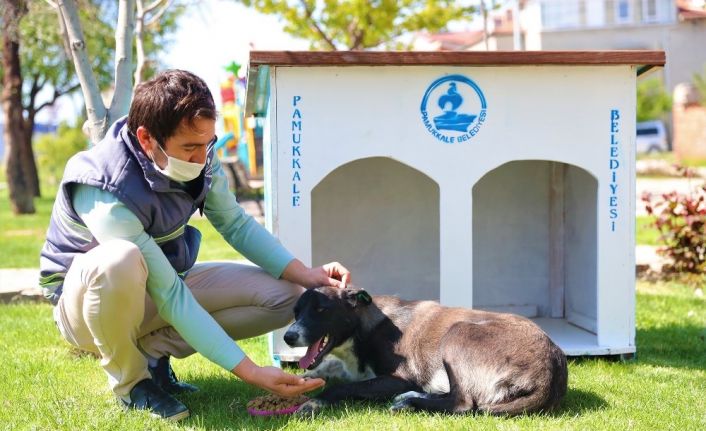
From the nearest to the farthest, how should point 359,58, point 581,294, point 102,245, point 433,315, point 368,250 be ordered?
point 102,245 → point 433,315 → point 359,58 → point 581,294 → point 368,250

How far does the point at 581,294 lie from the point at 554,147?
137 cm

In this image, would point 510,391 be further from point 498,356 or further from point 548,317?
point 548,317

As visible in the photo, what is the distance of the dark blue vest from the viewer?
131 inches

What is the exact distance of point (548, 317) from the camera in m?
6.08

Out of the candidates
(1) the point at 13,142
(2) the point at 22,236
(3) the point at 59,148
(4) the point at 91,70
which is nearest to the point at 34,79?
(3) the point at 59,148

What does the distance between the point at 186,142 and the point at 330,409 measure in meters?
1.33

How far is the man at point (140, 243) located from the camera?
3258mm

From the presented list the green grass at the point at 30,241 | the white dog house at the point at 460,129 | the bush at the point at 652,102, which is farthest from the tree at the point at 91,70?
the bush at the point at 652,102

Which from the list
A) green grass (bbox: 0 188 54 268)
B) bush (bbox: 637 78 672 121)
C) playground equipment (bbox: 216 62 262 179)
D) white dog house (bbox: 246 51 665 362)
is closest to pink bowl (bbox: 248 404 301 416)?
white dog house (bbox: 246 51 665 362)

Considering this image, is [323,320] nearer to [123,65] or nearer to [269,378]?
[269,378]

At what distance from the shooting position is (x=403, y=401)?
148 inches

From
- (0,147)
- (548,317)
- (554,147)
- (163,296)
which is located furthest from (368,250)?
(0,147)

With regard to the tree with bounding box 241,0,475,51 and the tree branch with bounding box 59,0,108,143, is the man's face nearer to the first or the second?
the tree branch with bounding box 59,0,108,143

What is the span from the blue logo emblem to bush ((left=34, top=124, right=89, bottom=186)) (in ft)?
75.8
